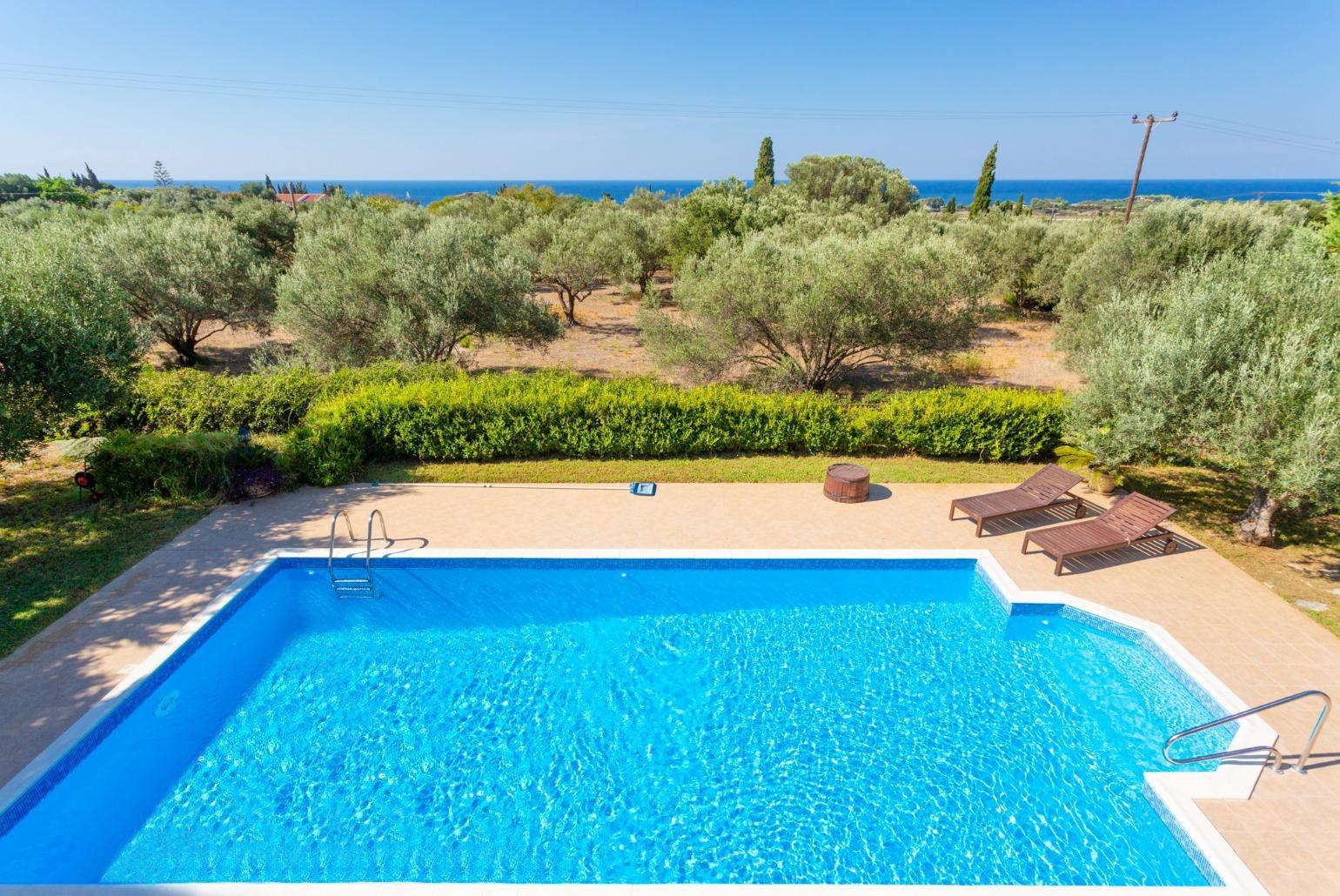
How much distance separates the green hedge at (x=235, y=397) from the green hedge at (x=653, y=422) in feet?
3.86

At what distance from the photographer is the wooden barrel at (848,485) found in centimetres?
1274

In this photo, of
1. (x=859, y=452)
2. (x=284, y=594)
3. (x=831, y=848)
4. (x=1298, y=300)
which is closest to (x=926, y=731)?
(x=831, y=848)

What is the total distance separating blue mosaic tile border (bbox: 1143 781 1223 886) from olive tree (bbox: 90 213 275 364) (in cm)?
2641

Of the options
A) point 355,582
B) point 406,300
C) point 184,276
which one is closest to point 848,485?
point 355,582

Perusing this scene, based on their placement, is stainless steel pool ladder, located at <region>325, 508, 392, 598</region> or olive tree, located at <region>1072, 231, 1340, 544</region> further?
stainless steel pool ladder, located at <region>325, 508, 392, 598</region>

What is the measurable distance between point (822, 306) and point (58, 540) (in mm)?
16547

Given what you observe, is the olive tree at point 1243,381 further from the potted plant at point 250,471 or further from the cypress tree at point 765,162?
the cypress tree at point 765,162

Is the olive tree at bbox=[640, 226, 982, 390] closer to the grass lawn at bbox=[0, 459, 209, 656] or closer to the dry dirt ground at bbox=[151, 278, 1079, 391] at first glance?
the dry dirt ground at bbox=[151, 278, 1079, 391]

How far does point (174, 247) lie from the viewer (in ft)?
69.5

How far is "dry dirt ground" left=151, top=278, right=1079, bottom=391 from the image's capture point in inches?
852

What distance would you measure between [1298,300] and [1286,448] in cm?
276

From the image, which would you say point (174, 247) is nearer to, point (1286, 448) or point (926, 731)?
point (926, 731)

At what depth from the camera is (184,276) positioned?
20.6 meters

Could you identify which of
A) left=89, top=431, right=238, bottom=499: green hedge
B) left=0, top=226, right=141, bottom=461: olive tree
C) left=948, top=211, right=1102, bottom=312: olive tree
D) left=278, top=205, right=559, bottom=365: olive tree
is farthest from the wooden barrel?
left=948, top=211, right=1102, bottom=312: olive tree
